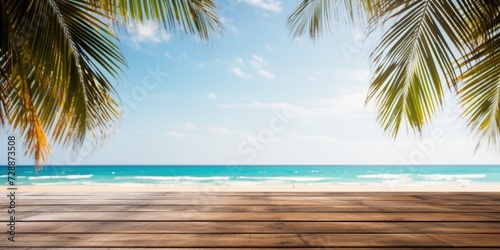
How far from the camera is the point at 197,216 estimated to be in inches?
86.0

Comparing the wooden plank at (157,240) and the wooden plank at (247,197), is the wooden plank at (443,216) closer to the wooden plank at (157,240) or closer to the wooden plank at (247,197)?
the wooden plank at (247,197)

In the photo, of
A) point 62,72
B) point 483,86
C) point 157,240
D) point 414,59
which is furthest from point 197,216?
point 483,86

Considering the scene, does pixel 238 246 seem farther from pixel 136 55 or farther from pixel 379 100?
pixel 136 55

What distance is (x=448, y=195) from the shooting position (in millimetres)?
3283

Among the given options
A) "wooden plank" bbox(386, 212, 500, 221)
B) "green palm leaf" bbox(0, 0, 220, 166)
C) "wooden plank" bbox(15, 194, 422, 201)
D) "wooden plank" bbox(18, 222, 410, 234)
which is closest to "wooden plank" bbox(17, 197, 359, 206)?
"wooden plank" bbox(15, 194, 422, 201)

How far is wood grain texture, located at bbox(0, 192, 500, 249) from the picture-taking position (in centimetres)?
160

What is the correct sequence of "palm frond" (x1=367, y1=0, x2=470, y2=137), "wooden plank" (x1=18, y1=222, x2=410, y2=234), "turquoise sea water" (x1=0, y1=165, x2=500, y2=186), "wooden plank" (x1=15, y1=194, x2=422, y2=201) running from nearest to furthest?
"wooden plank" (x1=18, y1=222, x2=410, y2=234)
"palm frond" (x1=367, y1=0, x2=470, y2=137)
"wooden plank" (x1=15, y1=194, x2=422, y2=201)
"turquoise sea water" (x1=0, y1=165, x2=500, y2=186)

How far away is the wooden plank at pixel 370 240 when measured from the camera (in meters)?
1.56

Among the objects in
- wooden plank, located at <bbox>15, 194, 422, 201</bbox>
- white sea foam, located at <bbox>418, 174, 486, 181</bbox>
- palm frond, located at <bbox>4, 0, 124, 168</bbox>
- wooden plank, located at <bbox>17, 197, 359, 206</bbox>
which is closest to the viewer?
palm frond, located at <bbox>4, 0, 124, 168</bbox>

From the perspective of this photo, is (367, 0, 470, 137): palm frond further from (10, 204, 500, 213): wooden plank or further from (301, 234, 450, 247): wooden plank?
(301, 234, 450, 247): wooden plank

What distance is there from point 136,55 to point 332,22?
35.1m

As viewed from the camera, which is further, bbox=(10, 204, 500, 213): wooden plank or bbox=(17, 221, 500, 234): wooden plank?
bbox=(10, 204, 500, 213): wooden plank

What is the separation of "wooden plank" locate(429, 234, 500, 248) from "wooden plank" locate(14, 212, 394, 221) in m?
0.41

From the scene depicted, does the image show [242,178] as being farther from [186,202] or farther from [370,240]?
[370,240]
